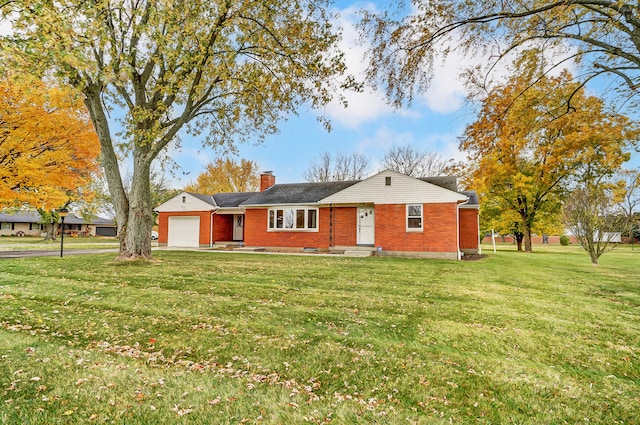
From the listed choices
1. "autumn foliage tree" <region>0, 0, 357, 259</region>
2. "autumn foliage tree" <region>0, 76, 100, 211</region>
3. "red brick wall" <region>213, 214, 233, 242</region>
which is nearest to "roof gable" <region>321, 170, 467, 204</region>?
"autumn foliage tree" <region>0, 0, 357, 259</region>

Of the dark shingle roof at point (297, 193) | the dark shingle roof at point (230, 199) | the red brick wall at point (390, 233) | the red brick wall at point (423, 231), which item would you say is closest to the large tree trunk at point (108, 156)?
the dark shingle roof at point (297, 193)

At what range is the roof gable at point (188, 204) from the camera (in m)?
23.6

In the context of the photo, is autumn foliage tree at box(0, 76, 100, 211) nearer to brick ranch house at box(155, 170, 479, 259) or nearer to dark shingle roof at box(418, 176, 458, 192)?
brick ranch house at box(155, 170, 479, 259)

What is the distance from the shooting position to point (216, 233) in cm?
2395

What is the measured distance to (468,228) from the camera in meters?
20.0

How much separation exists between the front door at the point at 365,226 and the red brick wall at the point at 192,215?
11.0 metres

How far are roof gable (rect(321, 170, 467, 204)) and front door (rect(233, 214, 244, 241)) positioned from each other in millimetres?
9016

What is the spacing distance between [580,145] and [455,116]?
1989 centimetres

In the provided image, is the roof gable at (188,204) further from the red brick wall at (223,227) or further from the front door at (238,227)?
the front door at (238,227)

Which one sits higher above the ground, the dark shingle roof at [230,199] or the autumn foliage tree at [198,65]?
the autumn foliage tree at [198,65]

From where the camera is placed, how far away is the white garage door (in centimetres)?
2380

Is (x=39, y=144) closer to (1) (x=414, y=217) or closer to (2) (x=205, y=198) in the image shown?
(2) (x=205, y=198)

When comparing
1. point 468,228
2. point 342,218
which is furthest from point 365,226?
point 468,228

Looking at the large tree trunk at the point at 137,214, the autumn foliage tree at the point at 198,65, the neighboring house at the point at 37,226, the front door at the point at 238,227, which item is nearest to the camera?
the autumn foliage tree at the point at 198,65
